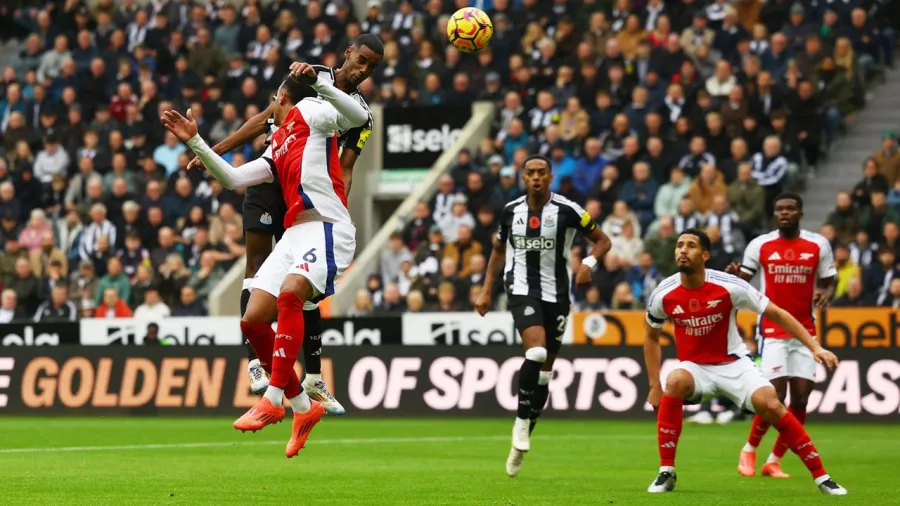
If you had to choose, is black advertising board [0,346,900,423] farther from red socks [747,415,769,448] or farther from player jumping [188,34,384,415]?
player jumping [188,34,384,415]

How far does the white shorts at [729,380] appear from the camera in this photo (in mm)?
11289

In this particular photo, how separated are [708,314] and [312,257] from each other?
9.86 ft

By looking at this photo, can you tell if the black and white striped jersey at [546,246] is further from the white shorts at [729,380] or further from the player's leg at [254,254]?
the player's leg at [254,254]

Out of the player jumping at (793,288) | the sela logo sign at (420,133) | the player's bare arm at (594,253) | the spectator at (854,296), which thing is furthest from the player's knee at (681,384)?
the sela logo sign at (420,133)

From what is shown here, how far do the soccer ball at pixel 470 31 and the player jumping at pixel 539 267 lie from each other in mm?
1304

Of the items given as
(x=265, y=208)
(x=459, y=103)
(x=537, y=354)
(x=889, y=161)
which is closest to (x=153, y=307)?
(x=459, y=103)

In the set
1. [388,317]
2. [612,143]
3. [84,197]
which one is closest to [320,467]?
[388,317]

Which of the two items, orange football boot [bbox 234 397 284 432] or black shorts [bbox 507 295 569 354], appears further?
black shorts [bbox 507 295 569 354]

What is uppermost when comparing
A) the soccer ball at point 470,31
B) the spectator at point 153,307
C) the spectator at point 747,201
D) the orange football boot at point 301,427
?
the soccer ball at point 470,31

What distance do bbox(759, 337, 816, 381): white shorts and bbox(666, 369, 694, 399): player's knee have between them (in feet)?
7.82

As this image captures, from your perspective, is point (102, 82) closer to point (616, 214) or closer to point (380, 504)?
point (616, 214)

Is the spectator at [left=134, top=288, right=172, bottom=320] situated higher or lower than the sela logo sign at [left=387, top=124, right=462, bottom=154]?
lower

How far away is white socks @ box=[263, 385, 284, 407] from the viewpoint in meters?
10.1

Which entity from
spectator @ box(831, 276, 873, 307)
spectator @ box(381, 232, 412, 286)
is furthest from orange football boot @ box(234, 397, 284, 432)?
spectator @ box(381, 232, 412, 286)
